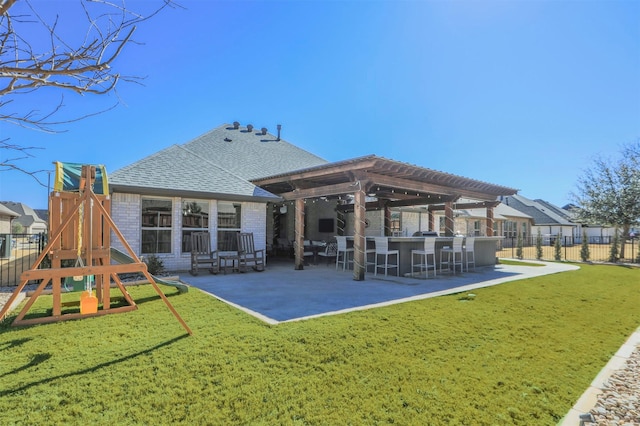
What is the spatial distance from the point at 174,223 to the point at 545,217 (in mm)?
37463

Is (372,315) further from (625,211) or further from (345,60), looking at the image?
(625,211)

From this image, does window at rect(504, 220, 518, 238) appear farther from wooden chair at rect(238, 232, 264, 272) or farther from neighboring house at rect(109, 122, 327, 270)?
wooden chair at rect(238, 232, 264, 272)

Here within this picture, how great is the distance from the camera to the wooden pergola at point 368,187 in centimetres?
895

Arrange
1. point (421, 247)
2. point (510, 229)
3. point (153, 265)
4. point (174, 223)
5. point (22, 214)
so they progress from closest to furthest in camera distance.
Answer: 1. point (153, 265)
2. point (174, 223)
3. point (421, 247)
4. point (510, 229)
5. point (22, 214)

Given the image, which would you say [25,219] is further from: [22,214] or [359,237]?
[359,237]

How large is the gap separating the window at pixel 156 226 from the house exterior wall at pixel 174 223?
0.42ft

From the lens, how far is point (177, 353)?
11.8 feet

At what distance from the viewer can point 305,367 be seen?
131 inches

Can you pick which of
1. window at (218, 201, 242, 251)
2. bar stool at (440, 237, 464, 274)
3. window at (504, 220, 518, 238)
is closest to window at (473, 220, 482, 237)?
window at (504, 220, 518, 238)

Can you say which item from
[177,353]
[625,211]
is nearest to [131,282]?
[177,353]

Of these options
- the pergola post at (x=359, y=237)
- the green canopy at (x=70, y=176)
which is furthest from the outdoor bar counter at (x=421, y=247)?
the green canopy at (x=70, y=176)

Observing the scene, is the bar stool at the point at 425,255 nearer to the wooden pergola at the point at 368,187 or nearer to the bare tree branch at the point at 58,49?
the wooden pergola at the point at 368,187

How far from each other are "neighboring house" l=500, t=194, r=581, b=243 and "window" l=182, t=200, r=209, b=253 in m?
31.0

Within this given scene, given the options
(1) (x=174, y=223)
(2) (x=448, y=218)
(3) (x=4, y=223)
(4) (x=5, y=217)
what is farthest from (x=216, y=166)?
(3) (x=4, y=223)
